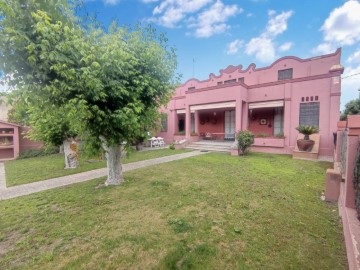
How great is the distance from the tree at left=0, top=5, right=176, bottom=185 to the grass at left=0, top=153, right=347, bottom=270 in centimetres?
176

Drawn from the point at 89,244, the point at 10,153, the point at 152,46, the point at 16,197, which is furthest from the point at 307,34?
the point at 10,153

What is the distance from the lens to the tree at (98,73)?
246 cm

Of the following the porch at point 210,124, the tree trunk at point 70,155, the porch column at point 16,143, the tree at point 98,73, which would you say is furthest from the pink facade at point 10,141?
the porch at point 210,124

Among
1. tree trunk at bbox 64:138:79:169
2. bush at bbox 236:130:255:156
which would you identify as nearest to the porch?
bush at bbox 236:130:255:156

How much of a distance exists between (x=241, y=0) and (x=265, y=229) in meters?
10.7

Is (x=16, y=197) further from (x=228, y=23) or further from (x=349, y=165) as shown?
(x=228, y=23)

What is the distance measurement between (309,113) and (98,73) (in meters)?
12.0

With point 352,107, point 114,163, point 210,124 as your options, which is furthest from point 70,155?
point 352,107

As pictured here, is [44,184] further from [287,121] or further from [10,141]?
[287,121]

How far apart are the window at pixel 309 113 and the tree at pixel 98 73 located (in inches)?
379

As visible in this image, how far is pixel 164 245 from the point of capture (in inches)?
100

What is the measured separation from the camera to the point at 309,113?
10531 mm

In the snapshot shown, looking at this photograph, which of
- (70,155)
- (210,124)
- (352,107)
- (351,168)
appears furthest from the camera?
(352,107)

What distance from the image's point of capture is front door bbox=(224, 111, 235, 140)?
1530 cm
